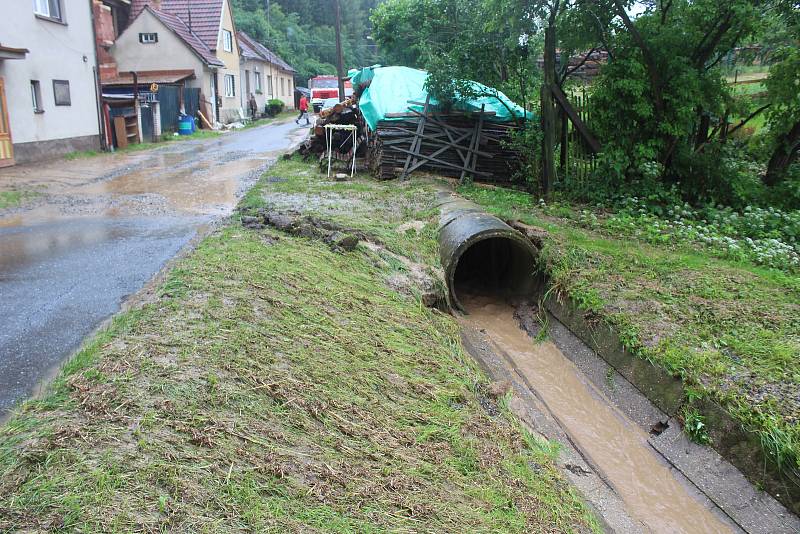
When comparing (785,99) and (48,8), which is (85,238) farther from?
(48,8)

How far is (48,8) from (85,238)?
1298cm

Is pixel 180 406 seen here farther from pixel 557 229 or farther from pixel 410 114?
pixel 410 114

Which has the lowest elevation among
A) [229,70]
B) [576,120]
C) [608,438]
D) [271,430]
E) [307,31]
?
[608,438]

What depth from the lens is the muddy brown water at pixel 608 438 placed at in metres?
4.46

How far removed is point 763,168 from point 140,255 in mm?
12124

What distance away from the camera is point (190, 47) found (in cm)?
2991

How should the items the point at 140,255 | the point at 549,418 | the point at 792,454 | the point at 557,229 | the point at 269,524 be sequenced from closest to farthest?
the point at 269,524 < the point at 792,454 < the point at 549,418 < the point at 140,255 < the point at 557,229

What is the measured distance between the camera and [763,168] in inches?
491

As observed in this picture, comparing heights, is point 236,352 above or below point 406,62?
below

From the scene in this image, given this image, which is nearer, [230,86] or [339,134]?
[339,134]

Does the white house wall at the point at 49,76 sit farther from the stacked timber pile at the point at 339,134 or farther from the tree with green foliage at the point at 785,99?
the tree with green foliage at the point at 785,99

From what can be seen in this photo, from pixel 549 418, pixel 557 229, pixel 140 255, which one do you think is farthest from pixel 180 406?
pixel 557 229

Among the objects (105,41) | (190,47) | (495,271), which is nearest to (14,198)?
(495,271)

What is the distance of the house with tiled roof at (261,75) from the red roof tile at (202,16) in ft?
13.8
